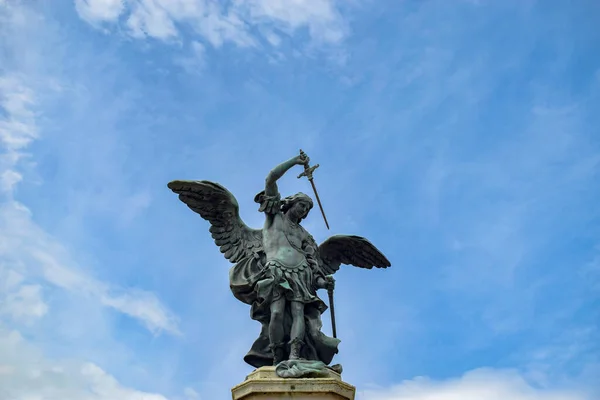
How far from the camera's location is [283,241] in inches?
501

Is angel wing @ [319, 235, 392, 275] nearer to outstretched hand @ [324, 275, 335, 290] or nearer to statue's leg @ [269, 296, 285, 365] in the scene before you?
outstretched hand @ [324, 275, 335, 290]

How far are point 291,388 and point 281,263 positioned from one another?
216 centimetres

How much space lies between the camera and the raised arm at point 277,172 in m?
12.5

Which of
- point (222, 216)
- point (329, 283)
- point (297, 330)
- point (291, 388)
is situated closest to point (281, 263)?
point (329, 283)

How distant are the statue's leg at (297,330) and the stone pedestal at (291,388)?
1.98 feet

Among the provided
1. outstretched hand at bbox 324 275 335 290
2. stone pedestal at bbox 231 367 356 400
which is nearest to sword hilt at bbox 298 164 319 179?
outstretched hand at bbox 324 275 335 290

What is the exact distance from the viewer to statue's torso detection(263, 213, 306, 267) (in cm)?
1249

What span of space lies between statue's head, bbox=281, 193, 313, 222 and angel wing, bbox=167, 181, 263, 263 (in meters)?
0.65

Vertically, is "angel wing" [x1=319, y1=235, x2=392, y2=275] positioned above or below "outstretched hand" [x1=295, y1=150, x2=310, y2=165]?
below

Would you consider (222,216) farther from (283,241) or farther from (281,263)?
(281,263)

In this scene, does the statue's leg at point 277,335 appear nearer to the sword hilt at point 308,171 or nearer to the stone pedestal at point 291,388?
the stone pedestal at point 291,388

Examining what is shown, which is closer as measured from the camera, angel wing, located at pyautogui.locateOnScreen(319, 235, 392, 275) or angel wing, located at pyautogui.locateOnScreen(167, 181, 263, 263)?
angel wing, located at pyautogui.locateOnScreen(167, 181, 263, 263)

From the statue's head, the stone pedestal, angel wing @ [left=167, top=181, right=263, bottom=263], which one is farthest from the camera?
the statue's head

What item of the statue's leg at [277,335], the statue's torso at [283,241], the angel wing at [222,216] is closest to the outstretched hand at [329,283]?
the statue's torso at [283,241]
